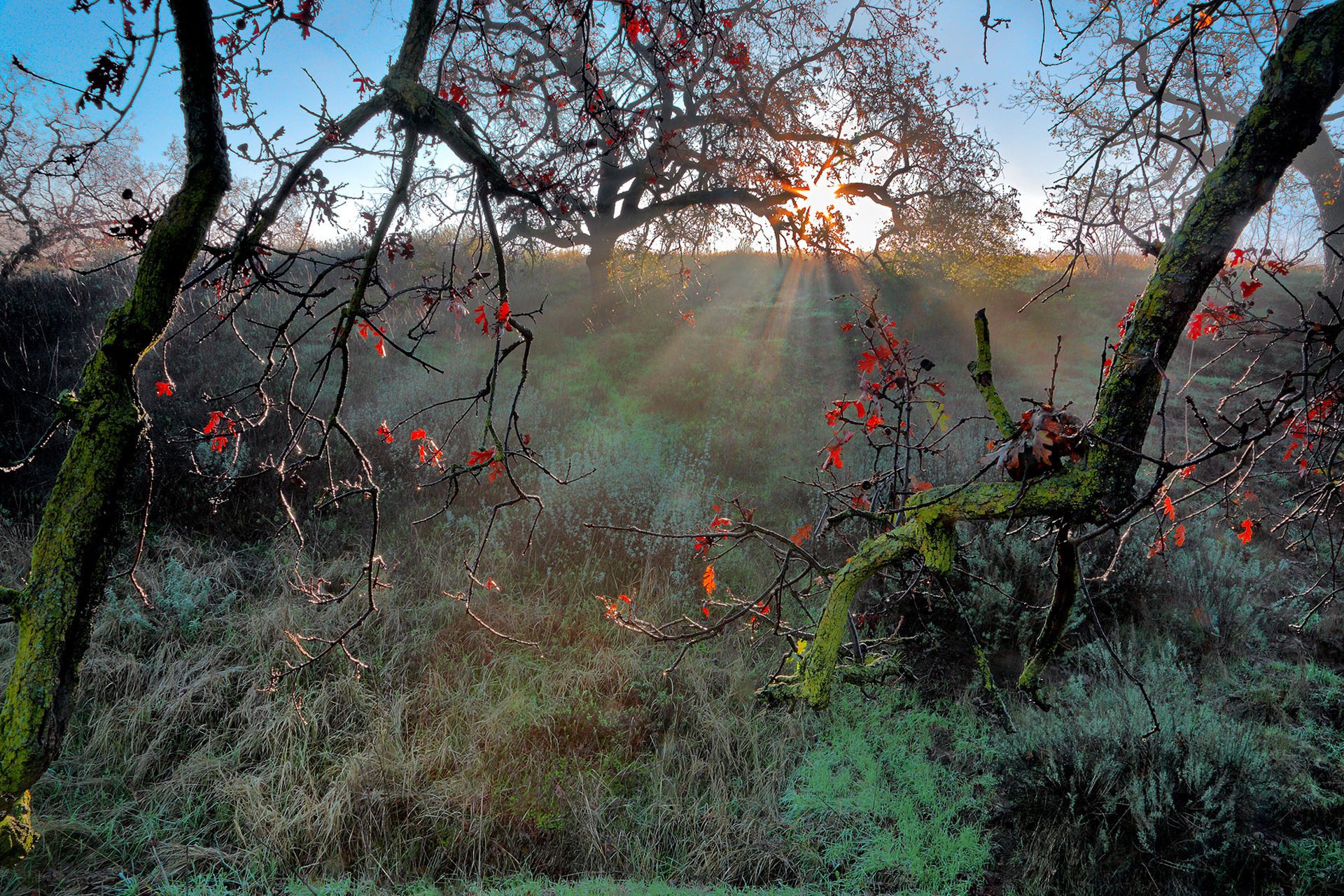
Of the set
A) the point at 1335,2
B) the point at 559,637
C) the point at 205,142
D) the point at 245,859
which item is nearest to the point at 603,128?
the point at 205,142

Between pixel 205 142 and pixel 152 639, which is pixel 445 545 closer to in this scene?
pixel 152 639

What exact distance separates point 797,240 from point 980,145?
693cm

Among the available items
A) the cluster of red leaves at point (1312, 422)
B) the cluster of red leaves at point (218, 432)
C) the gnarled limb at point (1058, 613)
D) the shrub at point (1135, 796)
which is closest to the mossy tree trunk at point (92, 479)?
the cluster of red leaves at point (218, 432)

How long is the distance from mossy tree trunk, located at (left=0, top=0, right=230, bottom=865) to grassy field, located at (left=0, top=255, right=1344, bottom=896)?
228cm

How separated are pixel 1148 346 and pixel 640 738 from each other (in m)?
3.54

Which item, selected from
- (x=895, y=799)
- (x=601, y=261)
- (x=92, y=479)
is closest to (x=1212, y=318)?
(x=895, y=799)

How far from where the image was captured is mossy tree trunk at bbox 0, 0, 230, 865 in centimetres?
125

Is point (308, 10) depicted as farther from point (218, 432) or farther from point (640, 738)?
point (640, 738)

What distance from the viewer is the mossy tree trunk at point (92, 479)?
1.25 meters

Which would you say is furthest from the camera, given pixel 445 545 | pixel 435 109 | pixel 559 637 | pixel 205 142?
pixel 445 545

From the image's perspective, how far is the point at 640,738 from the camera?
152 inches

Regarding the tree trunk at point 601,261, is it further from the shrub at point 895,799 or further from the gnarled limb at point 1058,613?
the gnarled limb at point 1058,613

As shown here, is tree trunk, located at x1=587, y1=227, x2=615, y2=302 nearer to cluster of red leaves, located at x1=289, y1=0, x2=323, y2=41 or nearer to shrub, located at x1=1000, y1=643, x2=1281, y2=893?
cluster of red leaves, located at x1=289, y1=0, x2=323, y2=41

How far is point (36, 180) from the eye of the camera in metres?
9.63
